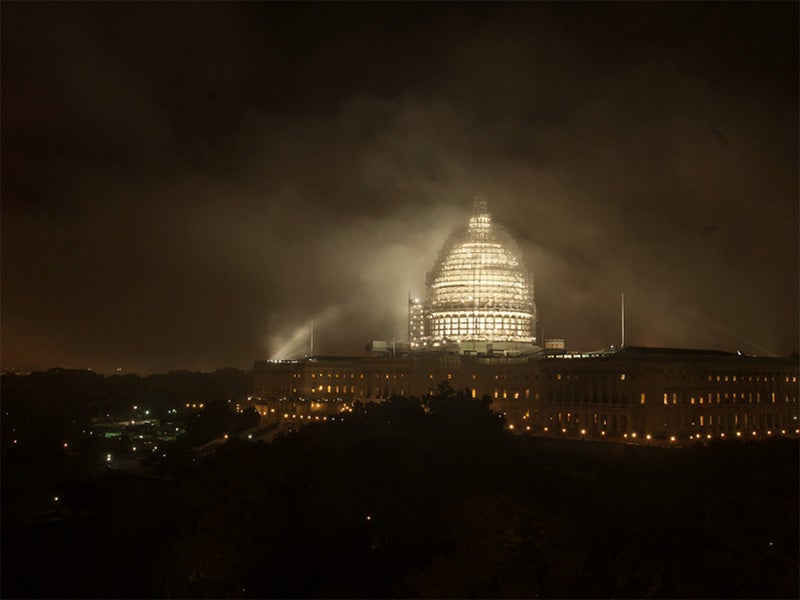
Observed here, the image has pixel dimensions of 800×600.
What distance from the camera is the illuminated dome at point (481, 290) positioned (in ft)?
394

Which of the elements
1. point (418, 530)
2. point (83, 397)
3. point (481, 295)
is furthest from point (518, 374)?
point (418, 530)

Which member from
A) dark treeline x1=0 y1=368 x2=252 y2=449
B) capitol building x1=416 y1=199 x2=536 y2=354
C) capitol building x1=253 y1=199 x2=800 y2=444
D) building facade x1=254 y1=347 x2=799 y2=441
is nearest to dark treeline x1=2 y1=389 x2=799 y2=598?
dark treeline x1=0 y1=368 x2=252 y2=449

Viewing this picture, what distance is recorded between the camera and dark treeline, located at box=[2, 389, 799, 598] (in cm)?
4138

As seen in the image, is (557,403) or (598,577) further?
(557,403)

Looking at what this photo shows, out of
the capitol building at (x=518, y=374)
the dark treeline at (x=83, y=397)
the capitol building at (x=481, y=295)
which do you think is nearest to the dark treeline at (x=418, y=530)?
Result: the dark treeline at (x=83, y=397)

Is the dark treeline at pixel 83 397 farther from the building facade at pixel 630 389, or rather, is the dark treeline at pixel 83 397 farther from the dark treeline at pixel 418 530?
the building facade at pixel 630 389

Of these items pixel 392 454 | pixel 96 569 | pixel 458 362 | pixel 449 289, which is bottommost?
pixel 96 569

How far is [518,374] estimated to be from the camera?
106438mm

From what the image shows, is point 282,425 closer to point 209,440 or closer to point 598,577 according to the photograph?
point 209,440

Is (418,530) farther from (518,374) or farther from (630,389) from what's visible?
(518,374)

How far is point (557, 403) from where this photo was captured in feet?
327

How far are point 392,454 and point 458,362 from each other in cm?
5144

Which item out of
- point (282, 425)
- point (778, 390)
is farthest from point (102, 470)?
point (778, 390)

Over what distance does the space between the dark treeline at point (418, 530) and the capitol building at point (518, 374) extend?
27.3m
